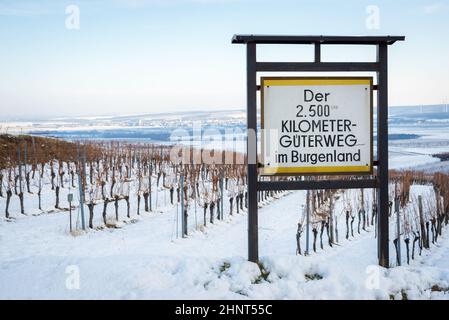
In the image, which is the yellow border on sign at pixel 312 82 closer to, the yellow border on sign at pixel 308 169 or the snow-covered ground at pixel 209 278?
the yellow border on sign at pixel 308 169

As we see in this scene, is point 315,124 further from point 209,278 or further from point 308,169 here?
point 209,278

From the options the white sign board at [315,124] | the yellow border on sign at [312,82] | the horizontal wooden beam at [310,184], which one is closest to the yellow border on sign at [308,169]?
the white sign board at [315,124]

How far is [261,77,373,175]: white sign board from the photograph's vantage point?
487 centimetres

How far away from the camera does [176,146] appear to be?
1451 inches

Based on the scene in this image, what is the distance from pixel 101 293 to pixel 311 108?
9.74 ft

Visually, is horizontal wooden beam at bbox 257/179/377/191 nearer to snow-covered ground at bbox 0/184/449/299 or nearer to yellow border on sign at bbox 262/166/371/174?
yellow border on sign at bbox 262/166/371/174

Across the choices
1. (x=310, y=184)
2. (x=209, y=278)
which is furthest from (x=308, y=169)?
(x=209, y=278)

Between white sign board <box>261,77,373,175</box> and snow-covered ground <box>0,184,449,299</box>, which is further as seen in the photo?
white sign board <box>261,77,373,175</box>

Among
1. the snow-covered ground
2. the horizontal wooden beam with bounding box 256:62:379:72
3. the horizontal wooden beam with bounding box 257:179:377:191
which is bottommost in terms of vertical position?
the snow-covered ground

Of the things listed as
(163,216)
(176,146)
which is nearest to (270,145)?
(163,216)

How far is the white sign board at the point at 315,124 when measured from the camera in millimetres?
4871

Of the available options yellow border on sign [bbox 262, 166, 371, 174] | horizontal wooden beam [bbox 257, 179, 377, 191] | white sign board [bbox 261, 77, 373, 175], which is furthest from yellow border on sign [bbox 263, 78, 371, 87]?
horizontal wooden beam [bbox 257, 179, 377, 191]
